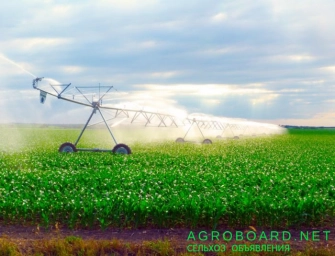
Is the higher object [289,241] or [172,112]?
[172,112]

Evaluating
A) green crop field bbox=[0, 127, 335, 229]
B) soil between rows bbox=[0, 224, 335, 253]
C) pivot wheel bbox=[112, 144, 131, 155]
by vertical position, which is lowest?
soil between rows bbox=[0, 224, 335, 253]

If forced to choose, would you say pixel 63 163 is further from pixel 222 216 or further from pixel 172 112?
pixel 172 112

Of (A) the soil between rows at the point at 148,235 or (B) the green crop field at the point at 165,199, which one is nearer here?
(A) the soil between rows at the point at 148,235

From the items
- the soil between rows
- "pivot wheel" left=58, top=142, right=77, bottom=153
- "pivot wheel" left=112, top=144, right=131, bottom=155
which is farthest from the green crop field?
"pivot wheel" left=58, top=142, right=77, bottom=153

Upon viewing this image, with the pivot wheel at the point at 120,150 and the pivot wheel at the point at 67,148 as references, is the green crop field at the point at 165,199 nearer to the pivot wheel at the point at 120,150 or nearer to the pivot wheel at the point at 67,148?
the pivot wheel at the point at 120,150

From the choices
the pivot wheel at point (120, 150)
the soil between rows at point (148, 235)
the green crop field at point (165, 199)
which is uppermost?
the pivot wheel at point (120, 150)

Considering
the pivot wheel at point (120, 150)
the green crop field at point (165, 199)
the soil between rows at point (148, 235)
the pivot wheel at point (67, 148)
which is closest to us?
the soil between rows at point (148, 235)

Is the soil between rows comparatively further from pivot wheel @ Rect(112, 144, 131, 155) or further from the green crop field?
pivot wheel @ Rect(112, 144, 131, 155)

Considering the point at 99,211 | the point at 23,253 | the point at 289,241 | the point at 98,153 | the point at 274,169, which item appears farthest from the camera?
the point at 98,153

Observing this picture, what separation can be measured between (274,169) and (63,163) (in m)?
7.32

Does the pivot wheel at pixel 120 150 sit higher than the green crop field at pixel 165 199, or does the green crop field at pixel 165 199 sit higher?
the pivot wheel at pixel 120 150

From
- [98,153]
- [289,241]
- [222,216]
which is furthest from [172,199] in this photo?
[98,153]

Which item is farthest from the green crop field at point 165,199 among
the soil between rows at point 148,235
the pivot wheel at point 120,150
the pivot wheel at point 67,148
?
the pivot wheel at point 67,148

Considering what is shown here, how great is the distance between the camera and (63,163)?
17.4m
